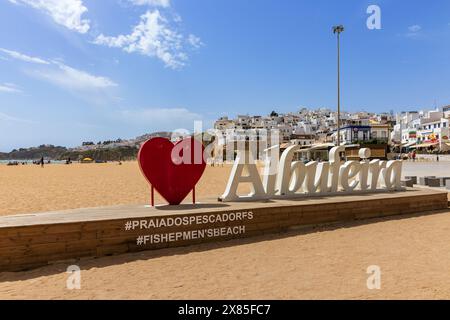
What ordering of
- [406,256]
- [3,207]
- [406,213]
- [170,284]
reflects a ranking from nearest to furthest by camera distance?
[170,284]
[406,256]
[406,213]
[3,207]

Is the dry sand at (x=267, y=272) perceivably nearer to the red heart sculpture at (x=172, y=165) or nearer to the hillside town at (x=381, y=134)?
the red heart sculpture at (x=172, y=165)

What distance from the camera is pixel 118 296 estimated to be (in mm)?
4281

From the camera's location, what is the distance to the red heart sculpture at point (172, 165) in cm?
733

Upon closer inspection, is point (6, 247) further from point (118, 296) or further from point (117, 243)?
point (118, 296)

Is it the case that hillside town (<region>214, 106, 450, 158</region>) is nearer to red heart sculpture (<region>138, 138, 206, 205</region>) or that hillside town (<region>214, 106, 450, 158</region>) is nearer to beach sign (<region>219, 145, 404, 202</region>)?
beach sign (<region>219, 145, 404, 202</region>)

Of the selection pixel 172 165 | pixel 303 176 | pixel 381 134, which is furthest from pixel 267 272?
pixel 381 134

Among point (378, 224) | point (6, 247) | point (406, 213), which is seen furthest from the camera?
point (406, 213)

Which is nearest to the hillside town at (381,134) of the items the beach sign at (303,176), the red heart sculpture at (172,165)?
the beach sign at (303,176)

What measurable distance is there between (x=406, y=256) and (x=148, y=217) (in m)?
4.76

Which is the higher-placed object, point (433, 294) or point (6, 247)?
point (6, 247)

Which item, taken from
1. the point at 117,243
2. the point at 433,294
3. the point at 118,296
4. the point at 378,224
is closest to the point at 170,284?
the point at 118,296

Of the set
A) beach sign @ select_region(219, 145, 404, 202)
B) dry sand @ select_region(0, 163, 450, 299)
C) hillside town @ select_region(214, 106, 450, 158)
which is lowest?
dry sand @ select_region(0, 163, 450, 299)

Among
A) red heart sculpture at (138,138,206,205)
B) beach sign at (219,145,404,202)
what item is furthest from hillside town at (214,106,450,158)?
red heart sculpture at (138,138,206,205)

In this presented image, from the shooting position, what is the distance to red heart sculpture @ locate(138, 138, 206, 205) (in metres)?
7.33
